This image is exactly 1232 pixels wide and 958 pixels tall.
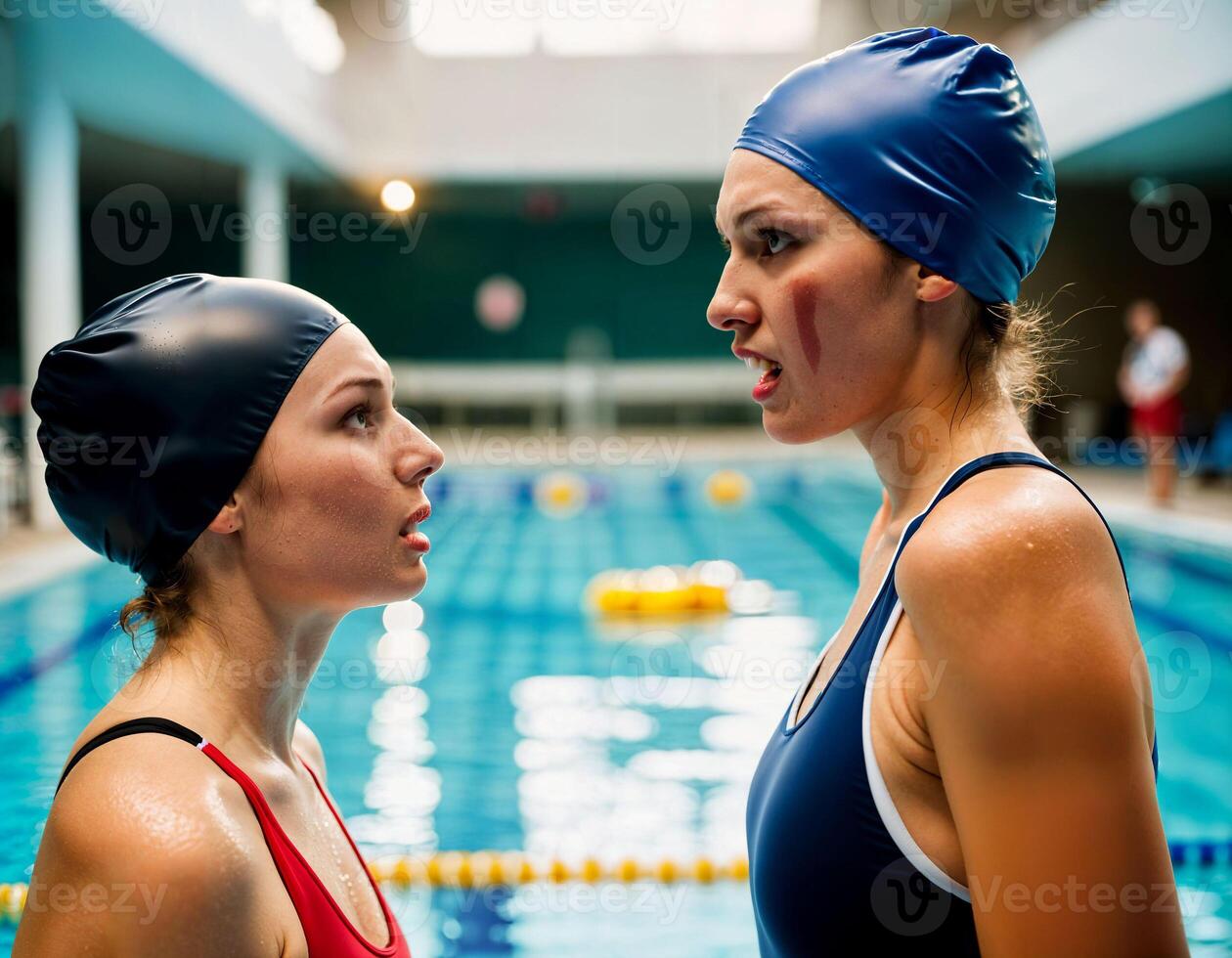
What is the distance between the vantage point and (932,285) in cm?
116

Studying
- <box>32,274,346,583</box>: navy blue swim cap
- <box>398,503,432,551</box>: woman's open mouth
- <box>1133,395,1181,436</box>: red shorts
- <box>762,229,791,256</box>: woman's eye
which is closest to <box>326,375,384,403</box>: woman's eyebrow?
<box>32,274,346,583</box>: navy blue swim cap

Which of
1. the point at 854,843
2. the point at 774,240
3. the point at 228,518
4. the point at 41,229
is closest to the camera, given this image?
the point at 854,843

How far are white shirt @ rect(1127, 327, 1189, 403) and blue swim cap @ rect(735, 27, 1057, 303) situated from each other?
35.2 ft

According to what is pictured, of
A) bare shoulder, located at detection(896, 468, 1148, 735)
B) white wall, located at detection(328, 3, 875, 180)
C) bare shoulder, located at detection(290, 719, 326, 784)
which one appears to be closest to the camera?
bare shoulder, located at detection(896, 468, 1148, 735)

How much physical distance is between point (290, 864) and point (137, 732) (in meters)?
0.21

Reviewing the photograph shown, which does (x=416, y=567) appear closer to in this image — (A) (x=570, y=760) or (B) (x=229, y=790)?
(B) (x=229, y=790)

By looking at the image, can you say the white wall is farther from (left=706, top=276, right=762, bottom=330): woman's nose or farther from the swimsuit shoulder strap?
the swimsuit shoulder strap

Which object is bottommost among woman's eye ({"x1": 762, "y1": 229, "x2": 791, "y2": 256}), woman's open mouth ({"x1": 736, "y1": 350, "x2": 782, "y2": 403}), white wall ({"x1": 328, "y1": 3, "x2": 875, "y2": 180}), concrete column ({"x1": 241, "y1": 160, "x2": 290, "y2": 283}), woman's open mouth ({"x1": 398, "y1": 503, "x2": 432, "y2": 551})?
concrete column ({"x1": 241, "y1": 160, "x2": 290, "y2": 283})

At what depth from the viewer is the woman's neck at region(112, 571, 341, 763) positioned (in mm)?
1258

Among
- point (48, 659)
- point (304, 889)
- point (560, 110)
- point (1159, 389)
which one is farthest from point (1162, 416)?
point (560, 110)

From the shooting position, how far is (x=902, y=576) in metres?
0.99

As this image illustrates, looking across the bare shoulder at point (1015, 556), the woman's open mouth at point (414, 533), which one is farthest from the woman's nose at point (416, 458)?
the bare shoulder at point (1015, 556)

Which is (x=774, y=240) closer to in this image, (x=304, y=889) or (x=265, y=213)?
(x=304, y=889)

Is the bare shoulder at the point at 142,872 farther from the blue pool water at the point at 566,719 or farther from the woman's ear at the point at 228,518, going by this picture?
the blue pool water at the point at 566,719
